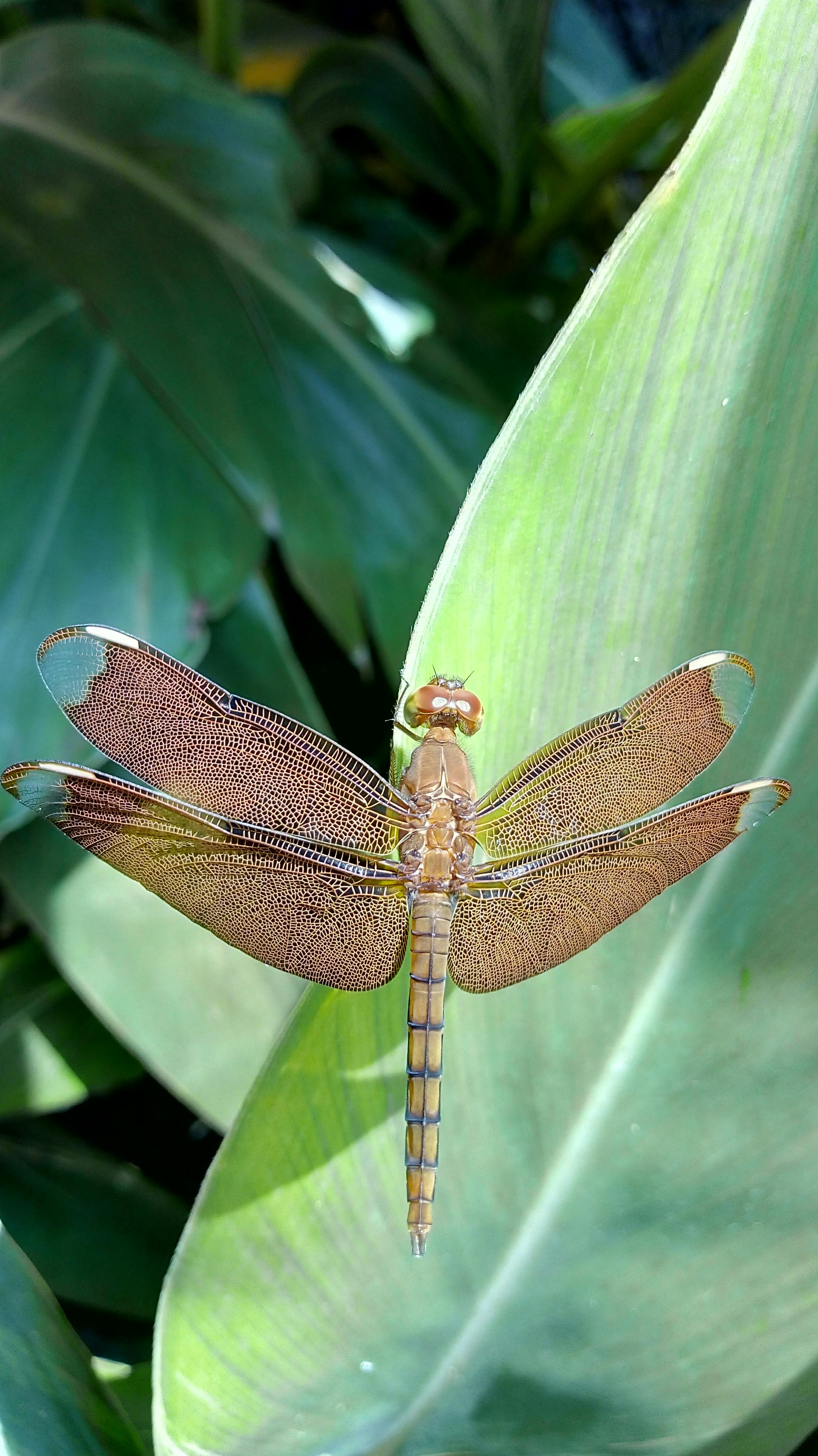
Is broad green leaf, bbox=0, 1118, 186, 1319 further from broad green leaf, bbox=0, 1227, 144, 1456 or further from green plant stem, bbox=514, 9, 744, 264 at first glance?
green plant stem, bbox=514, 9, 744, 264

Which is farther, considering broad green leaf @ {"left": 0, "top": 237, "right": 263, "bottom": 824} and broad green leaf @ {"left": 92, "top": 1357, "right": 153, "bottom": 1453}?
broad green leaf @ {"left": 0, "top": 237, "right": 263, "bottom": 824}

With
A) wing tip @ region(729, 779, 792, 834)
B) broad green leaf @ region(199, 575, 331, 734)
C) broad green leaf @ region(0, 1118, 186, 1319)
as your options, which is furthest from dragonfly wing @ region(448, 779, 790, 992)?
broad green leaf @ region(0, 1118, 186, 1319)

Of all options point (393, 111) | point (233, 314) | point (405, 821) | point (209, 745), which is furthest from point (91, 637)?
point (393, 111)

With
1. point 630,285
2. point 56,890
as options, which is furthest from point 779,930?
point 56,890

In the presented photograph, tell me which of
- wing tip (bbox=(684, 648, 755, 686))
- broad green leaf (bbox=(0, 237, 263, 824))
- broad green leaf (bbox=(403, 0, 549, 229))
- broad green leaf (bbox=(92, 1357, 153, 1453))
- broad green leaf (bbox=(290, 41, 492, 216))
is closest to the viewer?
wing tip (bbox=(684, 648, 755, 686))

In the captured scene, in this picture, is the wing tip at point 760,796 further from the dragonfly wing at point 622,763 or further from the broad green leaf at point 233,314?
the broad green leaf at point 233,314

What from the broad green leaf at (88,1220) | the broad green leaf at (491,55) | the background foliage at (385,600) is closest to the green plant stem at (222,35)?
the background foliage at (385,600)
